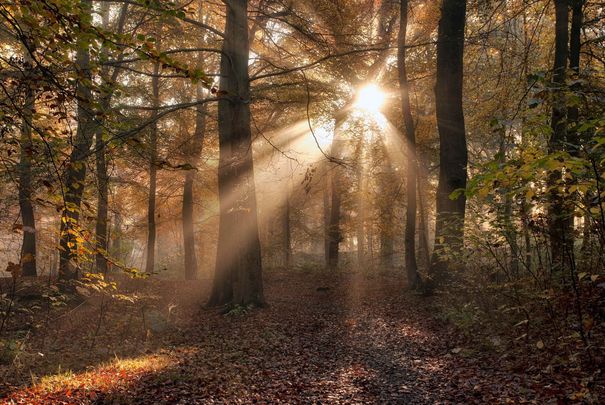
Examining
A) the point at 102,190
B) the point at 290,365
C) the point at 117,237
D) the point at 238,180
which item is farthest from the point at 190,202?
the point at 290,365

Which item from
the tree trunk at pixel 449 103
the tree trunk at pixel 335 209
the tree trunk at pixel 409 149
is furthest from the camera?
the tree trunk at pixel 335 209

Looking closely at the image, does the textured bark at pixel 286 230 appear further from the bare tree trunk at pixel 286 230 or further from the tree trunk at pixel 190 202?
the tree trunk at pixel 190 202

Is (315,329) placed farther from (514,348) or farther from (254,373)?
(514,348)

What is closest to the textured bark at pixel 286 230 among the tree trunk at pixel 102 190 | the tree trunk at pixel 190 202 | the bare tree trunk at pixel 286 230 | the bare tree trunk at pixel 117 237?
the bare tree trunk at pixel 286 230

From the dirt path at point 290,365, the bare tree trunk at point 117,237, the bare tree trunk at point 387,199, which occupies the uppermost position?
the bare tree trunk at point 387,199

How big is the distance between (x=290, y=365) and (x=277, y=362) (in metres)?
0.33

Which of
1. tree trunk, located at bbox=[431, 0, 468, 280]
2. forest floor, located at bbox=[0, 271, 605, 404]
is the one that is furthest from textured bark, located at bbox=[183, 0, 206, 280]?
tree trunk, located at bbox=[431, 0, 468, 280]

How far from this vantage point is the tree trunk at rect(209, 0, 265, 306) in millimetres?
12469

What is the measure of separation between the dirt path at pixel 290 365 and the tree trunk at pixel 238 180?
119 centimetres

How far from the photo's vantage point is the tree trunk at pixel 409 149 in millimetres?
14289

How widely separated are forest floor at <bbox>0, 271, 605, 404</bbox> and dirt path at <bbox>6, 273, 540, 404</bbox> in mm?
20

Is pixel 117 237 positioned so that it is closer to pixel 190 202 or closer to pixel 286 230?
pixel 190 202

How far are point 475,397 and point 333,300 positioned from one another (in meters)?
10.2

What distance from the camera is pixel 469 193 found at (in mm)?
4098
